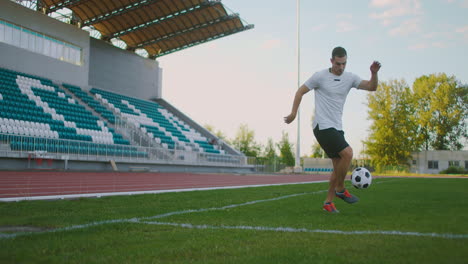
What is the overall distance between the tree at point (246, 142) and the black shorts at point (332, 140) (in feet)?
194

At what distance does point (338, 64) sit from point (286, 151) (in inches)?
2012

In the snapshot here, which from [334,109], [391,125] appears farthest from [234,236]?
[391,125]

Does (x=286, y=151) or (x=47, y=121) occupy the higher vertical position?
(x=47, y=121)

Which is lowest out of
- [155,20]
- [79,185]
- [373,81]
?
[79,185]

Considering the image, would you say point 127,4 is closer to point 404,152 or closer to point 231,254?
point 231,254

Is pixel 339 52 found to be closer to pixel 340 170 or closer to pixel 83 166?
pixel 340 170

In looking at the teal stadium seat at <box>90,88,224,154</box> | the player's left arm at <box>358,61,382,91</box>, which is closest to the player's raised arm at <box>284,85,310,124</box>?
the player's left arm at <box>358,61,382,91</box>

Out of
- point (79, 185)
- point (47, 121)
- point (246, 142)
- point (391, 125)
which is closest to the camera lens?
point (79, 185)

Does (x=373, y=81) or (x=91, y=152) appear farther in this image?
(x=91, y=152)

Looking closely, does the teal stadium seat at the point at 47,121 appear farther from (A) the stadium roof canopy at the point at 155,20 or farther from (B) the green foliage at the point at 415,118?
(B) the green foliage at the point at 415,118

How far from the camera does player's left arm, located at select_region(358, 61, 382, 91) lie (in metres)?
5.17

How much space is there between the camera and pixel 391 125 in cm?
4925

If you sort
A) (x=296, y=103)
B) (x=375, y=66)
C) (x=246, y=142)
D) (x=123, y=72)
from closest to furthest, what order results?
(x=375, y=66)
(x=296, y=103)
(x=123, y=72)
(x=246, y=142)

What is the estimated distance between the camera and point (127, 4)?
2684 cm
